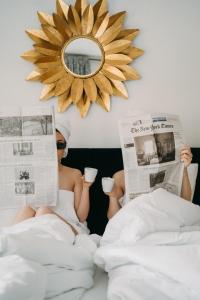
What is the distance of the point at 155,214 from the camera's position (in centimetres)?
137

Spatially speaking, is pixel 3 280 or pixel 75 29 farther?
pixel 75 29

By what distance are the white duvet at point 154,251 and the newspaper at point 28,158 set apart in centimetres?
46

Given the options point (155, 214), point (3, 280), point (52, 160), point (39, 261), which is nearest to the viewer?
point (3, 280)

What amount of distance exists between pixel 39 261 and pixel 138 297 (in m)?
0.31

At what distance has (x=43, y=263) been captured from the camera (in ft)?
3.43

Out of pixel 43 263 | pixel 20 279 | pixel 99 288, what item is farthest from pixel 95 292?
pixel 20 279

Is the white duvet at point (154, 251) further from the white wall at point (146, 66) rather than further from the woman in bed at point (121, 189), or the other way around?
the white wall at point (146, 66)

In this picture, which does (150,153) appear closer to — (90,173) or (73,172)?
(90,173)

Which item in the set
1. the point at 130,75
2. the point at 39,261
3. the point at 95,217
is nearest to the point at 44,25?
the point at 130,75

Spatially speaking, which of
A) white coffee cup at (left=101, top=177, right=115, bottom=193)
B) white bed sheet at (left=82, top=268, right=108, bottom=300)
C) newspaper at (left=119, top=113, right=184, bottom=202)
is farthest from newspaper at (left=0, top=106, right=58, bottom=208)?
white bed sheet at (left=82, top=268, right=108, bottom=300)

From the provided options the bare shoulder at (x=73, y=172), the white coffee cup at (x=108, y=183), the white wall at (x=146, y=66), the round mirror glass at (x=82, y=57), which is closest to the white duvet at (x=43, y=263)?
the white coffee cup at (x=108, y=183)

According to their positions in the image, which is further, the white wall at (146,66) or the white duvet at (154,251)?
the white wall at (146,66)

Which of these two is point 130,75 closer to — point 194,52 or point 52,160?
point 194,52

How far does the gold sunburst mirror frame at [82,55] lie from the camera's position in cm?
202
